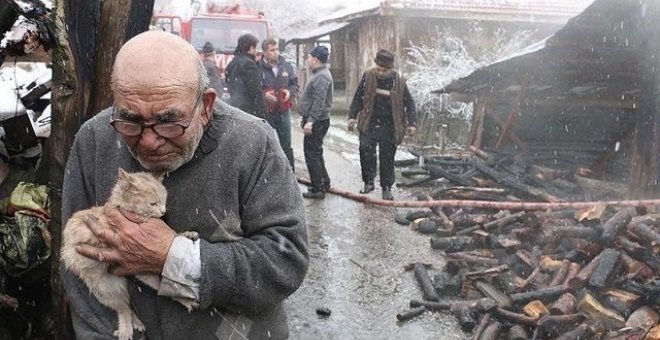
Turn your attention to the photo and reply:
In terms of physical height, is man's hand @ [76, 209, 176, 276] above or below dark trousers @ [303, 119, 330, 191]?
above

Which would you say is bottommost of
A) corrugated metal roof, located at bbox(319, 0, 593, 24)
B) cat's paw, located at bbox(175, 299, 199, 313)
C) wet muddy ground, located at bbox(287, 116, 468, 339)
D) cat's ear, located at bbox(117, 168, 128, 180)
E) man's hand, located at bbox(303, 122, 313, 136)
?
wet muddy ground, located at bbox(287, 116, 468, 339)

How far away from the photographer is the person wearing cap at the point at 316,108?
28.5ft

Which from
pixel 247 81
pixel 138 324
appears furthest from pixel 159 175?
pixel 247 81

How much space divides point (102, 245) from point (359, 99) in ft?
24.0

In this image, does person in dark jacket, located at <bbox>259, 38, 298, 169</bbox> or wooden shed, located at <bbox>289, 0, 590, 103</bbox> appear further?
wooden shed, located at <bbox>289, 0, 590, 103</bbox>

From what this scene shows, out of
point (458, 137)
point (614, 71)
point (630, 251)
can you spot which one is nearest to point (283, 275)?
point (630, 251)

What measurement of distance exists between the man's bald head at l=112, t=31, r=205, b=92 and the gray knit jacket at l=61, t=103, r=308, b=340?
263 mm

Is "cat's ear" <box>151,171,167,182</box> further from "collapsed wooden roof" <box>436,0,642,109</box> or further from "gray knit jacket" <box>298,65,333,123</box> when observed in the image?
"collapsed wooden roof" <box>436,0,642,109</box>

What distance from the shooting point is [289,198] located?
1943mm

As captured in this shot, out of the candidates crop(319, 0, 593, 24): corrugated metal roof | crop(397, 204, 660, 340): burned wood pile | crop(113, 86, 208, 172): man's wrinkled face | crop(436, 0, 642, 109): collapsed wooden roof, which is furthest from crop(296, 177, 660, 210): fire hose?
crop(319, 0, 593, 24): corrugated metal roof

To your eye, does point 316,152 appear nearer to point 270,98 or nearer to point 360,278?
point 270,98

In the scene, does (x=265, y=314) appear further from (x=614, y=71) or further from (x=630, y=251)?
(x=614, y=71)

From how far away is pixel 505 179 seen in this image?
938 centimetres

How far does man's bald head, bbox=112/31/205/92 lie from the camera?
171 centimetres
